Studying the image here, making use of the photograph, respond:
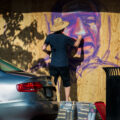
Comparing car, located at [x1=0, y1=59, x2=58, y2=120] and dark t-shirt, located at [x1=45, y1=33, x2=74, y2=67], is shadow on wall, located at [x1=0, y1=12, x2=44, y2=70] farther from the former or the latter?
car, located at [x1=0, y1=59, x2=58, y2=120]

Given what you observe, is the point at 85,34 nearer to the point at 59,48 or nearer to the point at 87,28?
the point at 87,28

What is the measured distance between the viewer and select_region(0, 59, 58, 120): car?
601 centimetres

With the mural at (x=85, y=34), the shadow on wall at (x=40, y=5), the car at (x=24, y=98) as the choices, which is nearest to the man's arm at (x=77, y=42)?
the mural at (x=85, y=34)

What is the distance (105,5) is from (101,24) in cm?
49

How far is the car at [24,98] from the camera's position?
19.7 feet

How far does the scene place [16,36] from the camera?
10906 mm

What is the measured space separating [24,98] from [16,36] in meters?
4.99

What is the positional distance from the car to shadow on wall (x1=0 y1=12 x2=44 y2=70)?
14.5ft

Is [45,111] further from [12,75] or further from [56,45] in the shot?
[56,45]

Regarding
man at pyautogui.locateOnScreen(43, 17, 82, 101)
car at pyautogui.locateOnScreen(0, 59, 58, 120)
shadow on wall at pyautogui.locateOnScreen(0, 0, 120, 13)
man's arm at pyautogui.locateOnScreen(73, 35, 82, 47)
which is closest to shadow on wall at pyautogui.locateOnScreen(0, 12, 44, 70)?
shadow on wall at pyautogui.locateOnScreen(0, 0, 120, 13)

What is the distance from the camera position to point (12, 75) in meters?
6.30

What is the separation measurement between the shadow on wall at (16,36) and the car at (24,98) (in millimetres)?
4412

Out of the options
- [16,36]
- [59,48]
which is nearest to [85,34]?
[59,48]

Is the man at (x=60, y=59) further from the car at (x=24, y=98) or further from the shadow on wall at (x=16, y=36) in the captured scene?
the car at (x=24, y=98)
